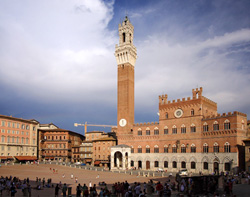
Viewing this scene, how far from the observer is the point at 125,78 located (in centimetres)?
7650

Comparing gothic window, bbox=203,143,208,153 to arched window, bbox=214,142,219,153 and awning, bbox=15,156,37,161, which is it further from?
awning, bbox=15,156,37,161

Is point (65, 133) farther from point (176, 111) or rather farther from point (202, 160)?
point (202, 160)

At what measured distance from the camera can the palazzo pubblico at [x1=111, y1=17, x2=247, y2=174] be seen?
5528cm

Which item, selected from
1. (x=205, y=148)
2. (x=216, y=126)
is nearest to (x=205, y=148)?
(x=205, y=148)

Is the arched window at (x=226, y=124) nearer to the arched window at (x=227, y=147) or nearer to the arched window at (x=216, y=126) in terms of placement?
the arched window at (x=216, y=126)

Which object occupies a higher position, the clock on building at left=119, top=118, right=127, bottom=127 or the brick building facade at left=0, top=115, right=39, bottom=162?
the clock on building at left=119, top=118, right=127, bottom=127

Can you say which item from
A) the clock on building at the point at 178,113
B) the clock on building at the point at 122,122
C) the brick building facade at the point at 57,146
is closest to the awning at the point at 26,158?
the brick building facade at the point at 57,146

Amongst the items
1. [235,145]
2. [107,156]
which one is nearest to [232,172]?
[235,145]

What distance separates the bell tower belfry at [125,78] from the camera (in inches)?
2940

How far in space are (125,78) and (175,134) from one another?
22.5m

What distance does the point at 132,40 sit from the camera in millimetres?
82188

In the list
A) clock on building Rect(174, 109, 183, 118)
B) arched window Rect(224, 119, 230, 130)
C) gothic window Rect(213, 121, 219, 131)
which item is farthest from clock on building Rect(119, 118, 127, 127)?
arched window Rect(224, 119, 230, 130)

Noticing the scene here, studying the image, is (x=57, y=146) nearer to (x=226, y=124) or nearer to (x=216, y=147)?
(x=216, y=147)

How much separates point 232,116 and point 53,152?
211 feet
